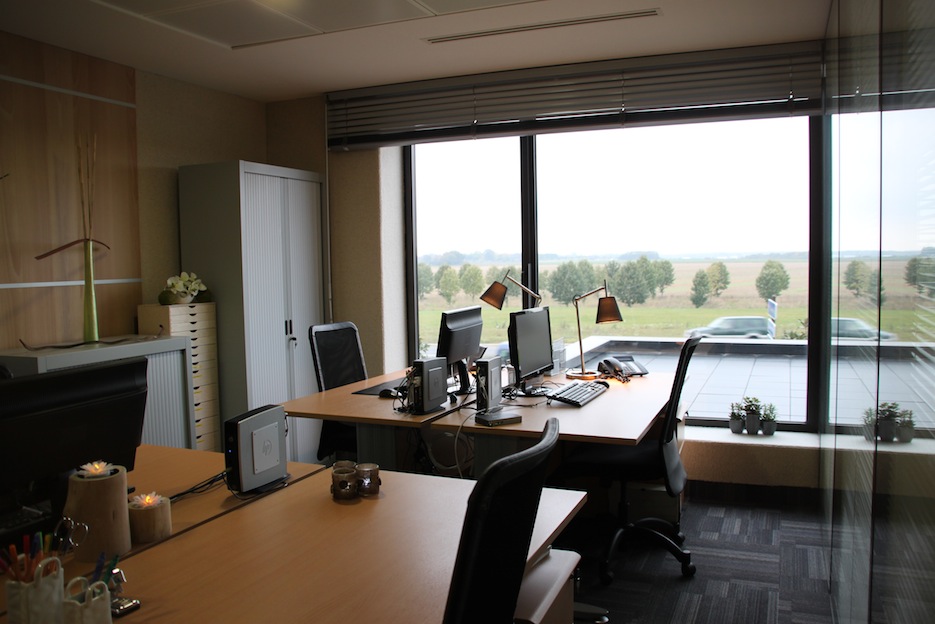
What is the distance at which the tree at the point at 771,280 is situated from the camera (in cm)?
477

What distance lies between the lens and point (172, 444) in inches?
174

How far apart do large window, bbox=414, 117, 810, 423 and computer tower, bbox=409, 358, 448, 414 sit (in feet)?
6.32

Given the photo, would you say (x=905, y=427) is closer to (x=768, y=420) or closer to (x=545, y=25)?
(x=545, y=25)

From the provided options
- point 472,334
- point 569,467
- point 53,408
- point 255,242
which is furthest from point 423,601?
Answer: point 255,242

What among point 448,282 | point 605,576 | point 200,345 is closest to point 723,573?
point 605,576

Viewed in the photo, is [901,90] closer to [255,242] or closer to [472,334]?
[472,334]

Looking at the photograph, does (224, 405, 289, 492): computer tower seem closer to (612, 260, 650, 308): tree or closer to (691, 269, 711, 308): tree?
(612, 260, 650, 308): tree

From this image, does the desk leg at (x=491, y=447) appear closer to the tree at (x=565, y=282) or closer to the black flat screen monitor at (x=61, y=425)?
the black flat screen monitor at (x=61, y=425)

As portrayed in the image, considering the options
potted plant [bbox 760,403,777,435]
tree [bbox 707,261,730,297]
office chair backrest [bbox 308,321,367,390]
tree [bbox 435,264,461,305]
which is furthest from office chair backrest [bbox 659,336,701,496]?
tree [bbox 435,264,461,305]

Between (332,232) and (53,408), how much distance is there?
3.99 m

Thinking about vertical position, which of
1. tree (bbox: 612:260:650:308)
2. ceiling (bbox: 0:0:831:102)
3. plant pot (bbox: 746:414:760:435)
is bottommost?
plant pot (bbox: 746:414:760:435)

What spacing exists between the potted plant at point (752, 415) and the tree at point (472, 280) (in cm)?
206

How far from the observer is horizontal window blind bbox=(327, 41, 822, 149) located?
4.48 meters

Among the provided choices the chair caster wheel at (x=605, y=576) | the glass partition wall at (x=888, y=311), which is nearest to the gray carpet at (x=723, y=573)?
the chair caster wheel at (x=605, y=576)
